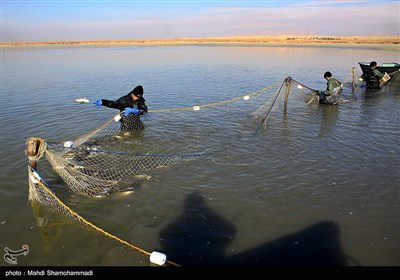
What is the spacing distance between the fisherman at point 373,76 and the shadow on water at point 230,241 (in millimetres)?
13199

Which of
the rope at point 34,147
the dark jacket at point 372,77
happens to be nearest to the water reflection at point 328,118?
the dark jacket at point 372,77

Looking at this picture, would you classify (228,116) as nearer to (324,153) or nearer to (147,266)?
(324,153)

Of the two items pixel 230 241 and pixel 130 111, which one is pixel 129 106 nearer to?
pixel 130 111

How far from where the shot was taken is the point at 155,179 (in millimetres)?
5969

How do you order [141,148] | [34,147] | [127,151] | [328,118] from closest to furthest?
[34,147] → [127,151] → [141,148] → [328,118]

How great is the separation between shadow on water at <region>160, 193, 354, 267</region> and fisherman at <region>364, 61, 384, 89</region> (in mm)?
13199

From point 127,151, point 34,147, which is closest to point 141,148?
point 127,151

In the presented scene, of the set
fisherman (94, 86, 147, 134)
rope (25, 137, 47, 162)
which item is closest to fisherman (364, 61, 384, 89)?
fisherman (94, 86, 147, 134)

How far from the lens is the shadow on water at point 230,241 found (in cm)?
390

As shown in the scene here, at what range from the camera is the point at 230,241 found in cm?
423

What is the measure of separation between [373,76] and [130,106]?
1292 centimetres

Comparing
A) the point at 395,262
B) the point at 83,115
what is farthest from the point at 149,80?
the point at 395,262

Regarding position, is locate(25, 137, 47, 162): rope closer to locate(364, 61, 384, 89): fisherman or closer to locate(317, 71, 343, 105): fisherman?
locate(317, 71, 343, 105): fisherman

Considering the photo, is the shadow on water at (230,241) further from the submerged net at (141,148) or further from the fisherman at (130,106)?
the fisherman at (130,106)
